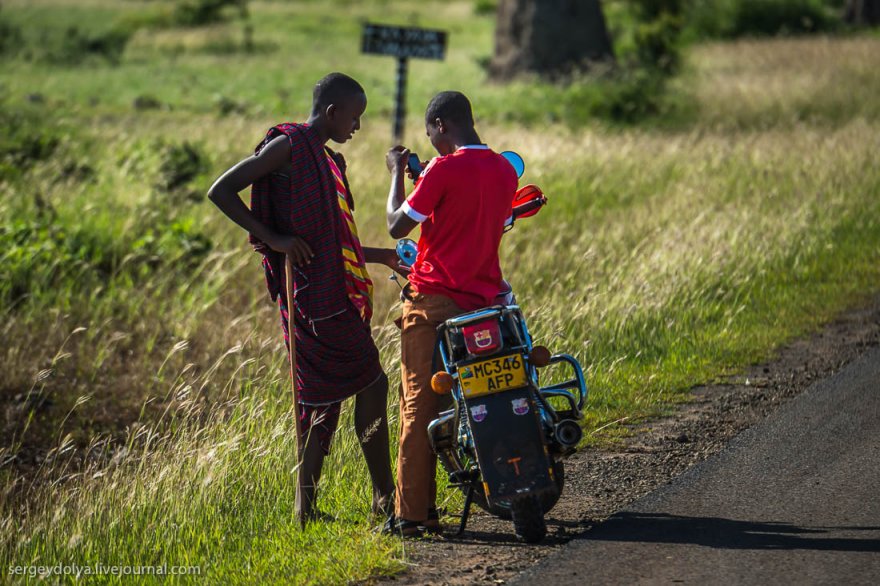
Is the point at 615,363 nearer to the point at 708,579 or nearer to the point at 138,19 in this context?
the point at 708,579

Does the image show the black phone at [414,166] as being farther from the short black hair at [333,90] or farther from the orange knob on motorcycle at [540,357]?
the orange knob on motorcycle at [540,357]

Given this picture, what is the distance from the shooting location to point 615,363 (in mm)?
7348

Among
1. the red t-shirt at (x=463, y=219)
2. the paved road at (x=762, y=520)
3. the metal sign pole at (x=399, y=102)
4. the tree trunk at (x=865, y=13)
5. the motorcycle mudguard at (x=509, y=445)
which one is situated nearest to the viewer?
the paved road at (x=762, y=520)

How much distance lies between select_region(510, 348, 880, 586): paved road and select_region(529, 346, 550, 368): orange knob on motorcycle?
0.77 metres

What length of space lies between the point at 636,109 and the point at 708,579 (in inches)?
612

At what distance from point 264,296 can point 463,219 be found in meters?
5.05

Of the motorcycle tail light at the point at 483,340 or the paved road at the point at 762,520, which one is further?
the motorcycle tail light at the point at 483,340

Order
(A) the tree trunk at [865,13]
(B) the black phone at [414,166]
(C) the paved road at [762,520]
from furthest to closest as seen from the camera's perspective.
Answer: (A) the tree trunk at [865,13] → (B) the black phone at [414,166] → (C) the paved road at [762,520]

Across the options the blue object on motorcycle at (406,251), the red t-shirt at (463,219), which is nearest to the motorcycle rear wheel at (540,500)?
the red t-shirt at (463,219)

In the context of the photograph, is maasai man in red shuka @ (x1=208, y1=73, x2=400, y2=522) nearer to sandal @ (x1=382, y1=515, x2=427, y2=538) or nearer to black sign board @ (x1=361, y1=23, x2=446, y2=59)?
sandal @ (x1=382, y1=515, x2=427, y2=538)

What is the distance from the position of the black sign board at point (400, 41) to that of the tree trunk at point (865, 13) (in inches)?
1115


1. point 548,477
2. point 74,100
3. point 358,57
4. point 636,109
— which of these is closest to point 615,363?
point 548,477

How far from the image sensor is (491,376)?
473 cm

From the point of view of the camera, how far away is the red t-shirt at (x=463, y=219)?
4.88 metres
